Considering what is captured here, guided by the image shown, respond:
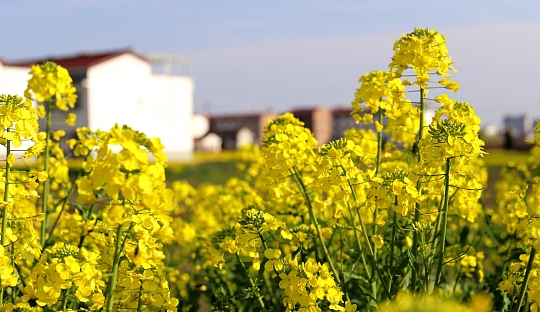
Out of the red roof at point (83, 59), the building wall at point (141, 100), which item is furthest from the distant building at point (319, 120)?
the red roof at point (83, 59)

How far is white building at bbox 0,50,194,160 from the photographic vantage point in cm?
2828

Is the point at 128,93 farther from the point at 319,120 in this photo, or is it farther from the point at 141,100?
the point at 319,120

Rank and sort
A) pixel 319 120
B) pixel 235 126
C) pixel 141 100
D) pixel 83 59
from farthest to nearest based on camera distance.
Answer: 1. pixel 319 120
2. pixel 235 126
3. pixel 141 100
4. pixel 83 59

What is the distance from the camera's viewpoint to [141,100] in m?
31.0

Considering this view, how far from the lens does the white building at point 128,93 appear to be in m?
28.3

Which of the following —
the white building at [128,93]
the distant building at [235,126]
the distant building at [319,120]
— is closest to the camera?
the white building at [128,93]

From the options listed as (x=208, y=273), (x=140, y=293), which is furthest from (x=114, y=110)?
(x=140, y=293)

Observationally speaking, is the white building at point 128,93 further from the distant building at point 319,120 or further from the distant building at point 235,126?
the distant building at point 319,120

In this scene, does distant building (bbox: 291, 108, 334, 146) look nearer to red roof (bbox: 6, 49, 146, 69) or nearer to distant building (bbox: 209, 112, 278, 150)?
distant building (bbox: 209, 112, 278, 150)

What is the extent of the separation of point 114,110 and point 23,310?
27.4m

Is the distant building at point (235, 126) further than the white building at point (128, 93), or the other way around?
the distant building at point (235, 126)

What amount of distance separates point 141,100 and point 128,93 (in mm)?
854

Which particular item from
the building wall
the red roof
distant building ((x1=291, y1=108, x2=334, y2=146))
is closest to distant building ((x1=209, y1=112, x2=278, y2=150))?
distant building ((x1=291, y1=108, x2=334, y2=146))

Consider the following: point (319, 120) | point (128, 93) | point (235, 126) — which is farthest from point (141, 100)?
point (319, 120)
